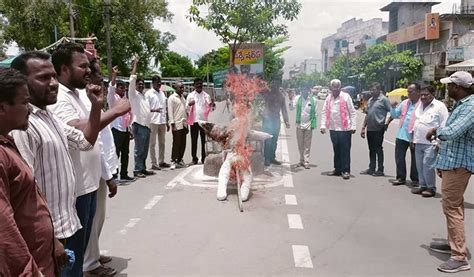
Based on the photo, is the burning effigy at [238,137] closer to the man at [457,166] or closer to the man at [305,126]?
the man at [305,126]

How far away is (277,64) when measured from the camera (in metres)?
31.6

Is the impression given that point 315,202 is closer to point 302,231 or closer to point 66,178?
point 302,231

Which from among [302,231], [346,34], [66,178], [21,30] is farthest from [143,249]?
[346,34]

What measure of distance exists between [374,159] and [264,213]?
3.75 metres

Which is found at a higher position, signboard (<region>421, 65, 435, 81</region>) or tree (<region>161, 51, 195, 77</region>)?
tree (<region>161, 51, 195, 77</region>)

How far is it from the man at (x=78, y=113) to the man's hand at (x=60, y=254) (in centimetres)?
67

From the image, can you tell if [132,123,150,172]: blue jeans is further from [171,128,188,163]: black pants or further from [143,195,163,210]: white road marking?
[143,195,163,210]: white road marking

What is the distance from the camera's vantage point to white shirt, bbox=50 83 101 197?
10.2 feet

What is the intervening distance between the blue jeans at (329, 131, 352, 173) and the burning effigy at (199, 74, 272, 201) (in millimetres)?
1704

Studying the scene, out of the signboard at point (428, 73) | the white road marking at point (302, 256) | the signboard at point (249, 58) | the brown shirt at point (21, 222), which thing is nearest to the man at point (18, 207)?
the brown shirt at point (21, 222)

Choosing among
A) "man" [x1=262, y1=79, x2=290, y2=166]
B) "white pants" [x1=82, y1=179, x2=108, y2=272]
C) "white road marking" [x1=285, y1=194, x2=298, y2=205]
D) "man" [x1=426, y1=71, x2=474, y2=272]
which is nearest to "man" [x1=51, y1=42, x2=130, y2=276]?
"white pants" [x1=82, y1=179, x2=108, y2=272]

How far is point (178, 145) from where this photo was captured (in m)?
9.41

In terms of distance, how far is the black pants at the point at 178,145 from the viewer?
9.42 m

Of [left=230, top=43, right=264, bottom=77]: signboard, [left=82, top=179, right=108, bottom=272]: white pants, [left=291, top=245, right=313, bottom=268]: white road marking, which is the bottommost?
[left=291, top=245, right=313, bottom=268]: white road marking
